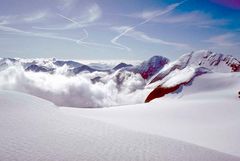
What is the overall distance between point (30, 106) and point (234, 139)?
465 inches

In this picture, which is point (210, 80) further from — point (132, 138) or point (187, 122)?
point (132, 138)

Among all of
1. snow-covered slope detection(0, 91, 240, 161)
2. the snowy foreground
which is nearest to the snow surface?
the snowy foreground

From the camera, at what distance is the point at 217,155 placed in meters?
9.44

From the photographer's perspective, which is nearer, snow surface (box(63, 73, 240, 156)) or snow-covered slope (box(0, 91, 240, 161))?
snow-covered slope (box(0, 91, 240, 161))

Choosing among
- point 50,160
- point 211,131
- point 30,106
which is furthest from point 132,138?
point 211,131

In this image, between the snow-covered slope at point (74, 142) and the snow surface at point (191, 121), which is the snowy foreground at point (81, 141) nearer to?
the snow-covered slope at point (74, 142)

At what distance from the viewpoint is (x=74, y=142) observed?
837 centimetres

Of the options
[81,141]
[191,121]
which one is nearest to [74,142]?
[81,141]

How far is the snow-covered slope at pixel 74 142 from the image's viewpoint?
283 inches

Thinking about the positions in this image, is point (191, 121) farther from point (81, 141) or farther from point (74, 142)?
point (74, 142)

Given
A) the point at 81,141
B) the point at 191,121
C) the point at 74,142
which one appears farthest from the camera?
the point at 191,121

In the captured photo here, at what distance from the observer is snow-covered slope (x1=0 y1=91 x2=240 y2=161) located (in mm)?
7188

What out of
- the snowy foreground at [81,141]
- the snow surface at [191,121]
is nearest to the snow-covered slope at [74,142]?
the snowy foreground at [81,141]

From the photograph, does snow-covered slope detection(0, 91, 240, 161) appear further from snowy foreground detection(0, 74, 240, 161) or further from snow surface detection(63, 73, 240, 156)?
snow surface detection(63, 73, 240, 156)
